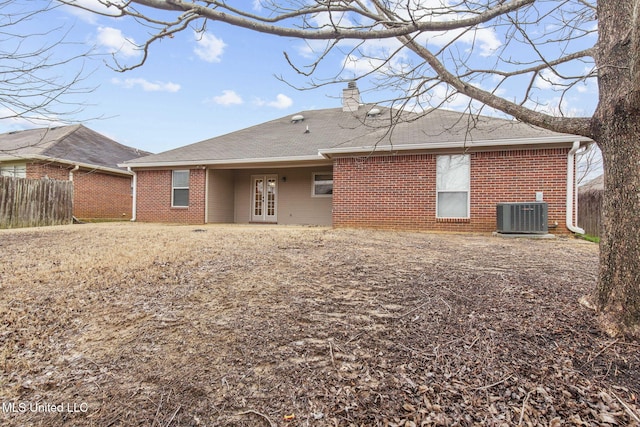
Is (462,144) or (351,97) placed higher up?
(462,144)

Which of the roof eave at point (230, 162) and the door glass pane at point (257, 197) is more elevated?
the roof eave at point (230, 162)

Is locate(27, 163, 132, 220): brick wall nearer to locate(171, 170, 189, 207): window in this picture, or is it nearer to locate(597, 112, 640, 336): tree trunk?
locate(171, 170, 189, 207): window

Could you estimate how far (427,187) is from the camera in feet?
33.0

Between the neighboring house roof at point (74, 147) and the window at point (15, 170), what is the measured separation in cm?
43

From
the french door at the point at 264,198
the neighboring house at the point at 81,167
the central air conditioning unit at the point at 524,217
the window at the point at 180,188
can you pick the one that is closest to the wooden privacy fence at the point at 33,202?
the neighboring house at the point at 81,167

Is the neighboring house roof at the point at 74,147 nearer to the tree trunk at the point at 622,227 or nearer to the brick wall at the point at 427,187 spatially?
the brick wall at the point at 427,187

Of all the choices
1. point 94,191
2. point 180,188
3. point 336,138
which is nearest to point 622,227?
point 336,138

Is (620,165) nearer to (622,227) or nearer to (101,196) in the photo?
(622,227)

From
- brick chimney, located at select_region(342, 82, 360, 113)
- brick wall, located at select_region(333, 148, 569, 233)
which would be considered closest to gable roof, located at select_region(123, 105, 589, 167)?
brick wall, located at select_region(333, 148, 569, 233)

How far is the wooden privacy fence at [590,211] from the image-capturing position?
1174 cm

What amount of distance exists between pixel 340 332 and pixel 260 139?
12456mm

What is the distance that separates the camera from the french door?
1409 centimetres

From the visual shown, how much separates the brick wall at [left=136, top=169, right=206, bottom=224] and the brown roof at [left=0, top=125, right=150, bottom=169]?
12.9ft

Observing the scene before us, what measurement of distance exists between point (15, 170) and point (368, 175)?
606 inches
